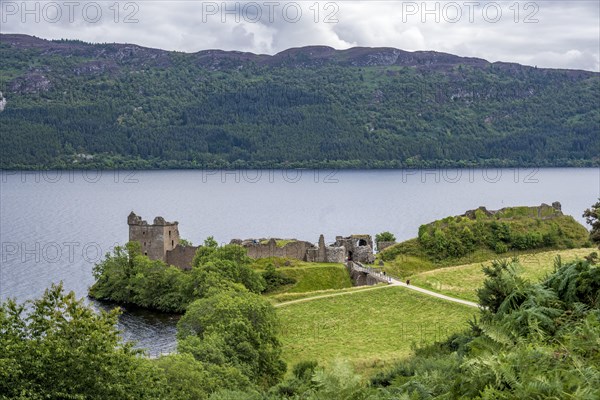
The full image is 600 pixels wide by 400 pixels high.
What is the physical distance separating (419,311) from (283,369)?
45.4 feet

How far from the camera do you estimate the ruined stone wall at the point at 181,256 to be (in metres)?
73.4

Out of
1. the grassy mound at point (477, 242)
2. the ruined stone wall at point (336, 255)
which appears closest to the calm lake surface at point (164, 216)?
the ruined stone wall at point (336, 255)

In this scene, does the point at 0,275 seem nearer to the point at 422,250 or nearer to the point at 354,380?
the point at 422,250

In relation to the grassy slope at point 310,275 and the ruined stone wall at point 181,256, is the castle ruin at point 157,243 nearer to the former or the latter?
the ruined stone wall at point 181,256

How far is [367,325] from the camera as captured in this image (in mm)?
46344

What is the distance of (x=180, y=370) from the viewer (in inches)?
1122

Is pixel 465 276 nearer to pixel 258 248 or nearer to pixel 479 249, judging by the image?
pixel 479 249

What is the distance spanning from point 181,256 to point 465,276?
95.8 ft

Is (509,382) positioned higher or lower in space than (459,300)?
higher

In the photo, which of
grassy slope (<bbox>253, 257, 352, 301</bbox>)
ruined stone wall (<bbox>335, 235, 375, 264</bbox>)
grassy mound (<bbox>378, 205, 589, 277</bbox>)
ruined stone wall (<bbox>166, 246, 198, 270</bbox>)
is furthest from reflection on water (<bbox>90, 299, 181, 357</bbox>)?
grassy mound (<bbox>378, 205, 589, 277</bbox>)

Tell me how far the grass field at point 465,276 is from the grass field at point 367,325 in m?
2.21

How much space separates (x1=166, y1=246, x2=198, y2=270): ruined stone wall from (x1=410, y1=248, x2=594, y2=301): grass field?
23813mm

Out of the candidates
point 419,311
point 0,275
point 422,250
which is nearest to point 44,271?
point 0,275

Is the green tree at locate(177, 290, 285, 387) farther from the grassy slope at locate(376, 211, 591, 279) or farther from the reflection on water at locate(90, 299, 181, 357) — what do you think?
the grassy slope at locate(376, 211, 591, 279)
